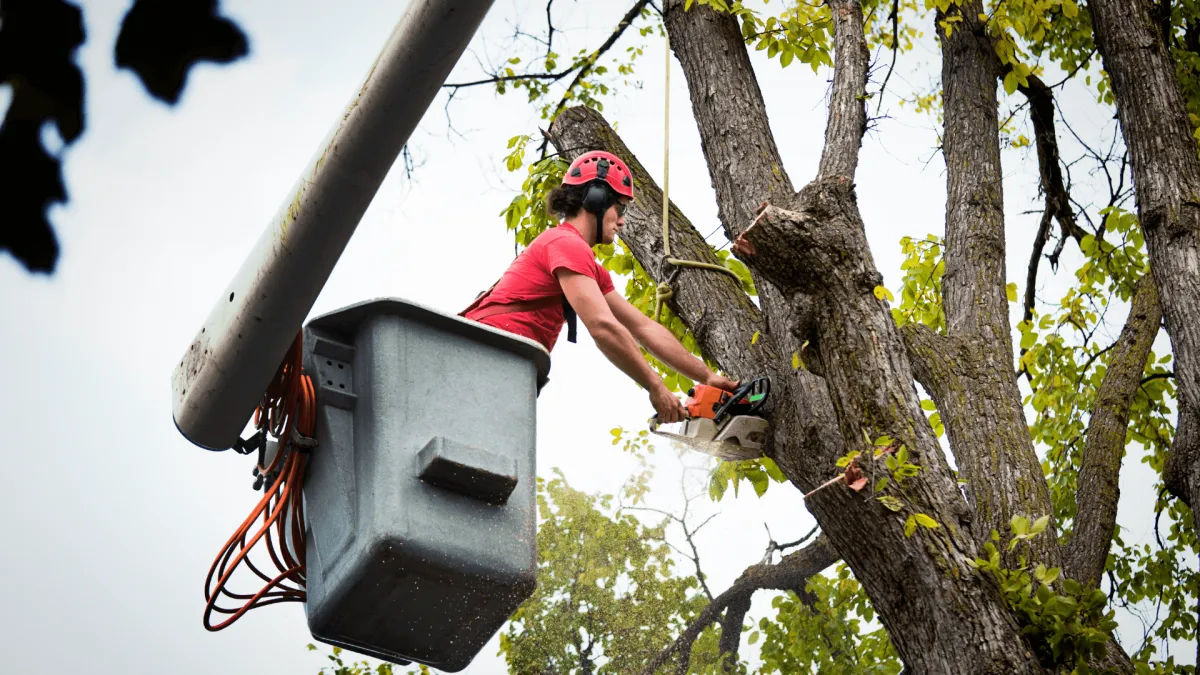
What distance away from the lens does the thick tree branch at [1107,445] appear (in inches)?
191

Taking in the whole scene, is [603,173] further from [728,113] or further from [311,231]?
[311,231]

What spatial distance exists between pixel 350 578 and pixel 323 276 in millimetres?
930

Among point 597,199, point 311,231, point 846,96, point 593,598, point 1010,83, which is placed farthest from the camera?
point 593,598

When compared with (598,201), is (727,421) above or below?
below

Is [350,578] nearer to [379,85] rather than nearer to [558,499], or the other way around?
[379,85]

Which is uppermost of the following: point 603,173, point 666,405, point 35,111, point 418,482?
point 603,173

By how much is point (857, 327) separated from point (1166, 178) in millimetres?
1809

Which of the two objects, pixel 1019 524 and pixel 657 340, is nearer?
pixel 1019 524

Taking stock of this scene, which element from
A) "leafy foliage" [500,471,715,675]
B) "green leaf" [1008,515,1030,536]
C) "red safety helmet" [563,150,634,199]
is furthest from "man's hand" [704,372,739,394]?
"leafy foliage" [500,471,715,675]

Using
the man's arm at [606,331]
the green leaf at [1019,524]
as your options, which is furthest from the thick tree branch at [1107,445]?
the man's arm at [606,331]

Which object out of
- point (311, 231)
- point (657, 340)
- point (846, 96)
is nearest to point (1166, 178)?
point (846, 96)

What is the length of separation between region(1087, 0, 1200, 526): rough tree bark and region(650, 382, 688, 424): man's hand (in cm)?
165

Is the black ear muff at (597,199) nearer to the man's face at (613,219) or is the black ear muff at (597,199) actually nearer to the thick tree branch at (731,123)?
the man's face at (613,219)

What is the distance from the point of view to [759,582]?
10.6 m
